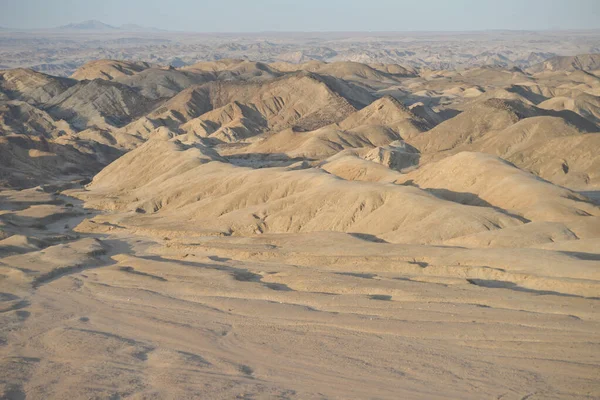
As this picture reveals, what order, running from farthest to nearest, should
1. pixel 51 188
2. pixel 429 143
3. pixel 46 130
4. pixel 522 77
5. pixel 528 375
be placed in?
pixel 522 77
pixel 46 130
pixel 429 143
pixel 51 188
pixel 528 375

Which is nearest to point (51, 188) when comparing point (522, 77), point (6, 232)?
point (6, 232)

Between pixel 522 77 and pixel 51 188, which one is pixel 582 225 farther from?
pixel 522 77

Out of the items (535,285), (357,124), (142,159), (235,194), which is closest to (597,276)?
(535,285)

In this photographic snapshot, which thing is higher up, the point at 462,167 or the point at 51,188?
the point at 462,167

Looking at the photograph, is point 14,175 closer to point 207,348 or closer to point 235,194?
point 235,194

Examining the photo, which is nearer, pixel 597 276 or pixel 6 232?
pixel 597 276

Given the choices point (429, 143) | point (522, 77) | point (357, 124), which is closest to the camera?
point (429, 143)
